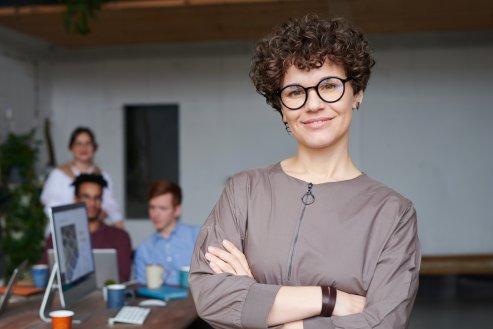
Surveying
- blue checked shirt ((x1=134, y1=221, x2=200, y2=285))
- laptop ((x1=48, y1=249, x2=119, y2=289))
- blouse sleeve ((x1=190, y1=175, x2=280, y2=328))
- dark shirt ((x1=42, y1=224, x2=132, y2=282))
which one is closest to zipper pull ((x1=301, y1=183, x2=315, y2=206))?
blouse sleeve ((x1=190, y1=175, x2=280, y2=328))

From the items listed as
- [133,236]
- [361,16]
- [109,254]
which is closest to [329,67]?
[109,254]

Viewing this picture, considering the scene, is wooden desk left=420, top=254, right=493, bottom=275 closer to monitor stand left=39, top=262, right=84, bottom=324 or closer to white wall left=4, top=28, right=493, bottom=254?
white wall left=4, top=28, right=493, bottom=254

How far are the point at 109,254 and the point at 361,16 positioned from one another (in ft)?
10.0

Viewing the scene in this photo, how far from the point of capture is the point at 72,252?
8.21ft

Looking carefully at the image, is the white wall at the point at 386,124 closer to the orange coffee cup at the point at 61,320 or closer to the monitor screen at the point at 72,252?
the monitor screen at the point at 72,252

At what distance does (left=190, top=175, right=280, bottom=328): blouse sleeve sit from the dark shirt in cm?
205

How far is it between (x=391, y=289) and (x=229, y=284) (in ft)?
1.20

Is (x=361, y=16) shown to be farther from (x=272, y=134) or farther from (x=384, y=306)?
(x=384, y=306)

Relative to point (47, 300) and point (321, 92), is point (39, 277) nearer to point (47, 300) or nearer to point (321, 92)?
point (47, 300)

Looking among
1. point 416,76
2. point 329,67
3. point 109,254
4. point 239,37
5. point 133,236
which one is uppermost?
point 239,37

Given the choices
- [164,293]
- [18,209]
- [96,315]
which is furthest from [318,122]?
[18,209]

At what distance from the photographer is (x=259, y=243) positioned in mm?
1526

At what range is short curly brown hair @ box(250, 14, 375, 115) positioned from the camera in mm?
1485

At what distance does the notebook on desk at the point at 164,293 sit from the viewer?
2.82 meters
